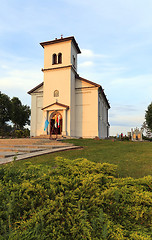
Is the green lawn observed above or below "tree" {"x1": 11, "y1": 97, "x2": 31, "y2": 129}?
below

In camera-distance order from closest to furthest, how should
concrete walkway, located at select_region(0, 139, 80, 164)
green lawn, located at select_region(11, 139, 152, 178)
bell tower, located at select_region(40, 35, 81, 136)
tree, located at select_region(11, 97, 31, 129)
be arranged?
green lawn, located at select_region(11, 139, 152, 178)
concrete walkway, located at select_region(0, 139, 80, 164)
bell tower, located at select_region(40, 35, 81, 136)
tree, located at select_region(11, 97, 31, 129)

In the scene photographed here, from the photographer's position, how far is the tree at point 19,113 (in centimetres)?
4150

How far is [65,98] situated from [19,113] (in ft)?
78.9

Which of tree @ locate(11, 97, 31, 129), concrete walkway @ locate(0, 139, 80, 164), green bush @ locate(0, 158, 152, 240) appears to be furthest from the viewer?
tree @ locate(11, 97, 31, 129)

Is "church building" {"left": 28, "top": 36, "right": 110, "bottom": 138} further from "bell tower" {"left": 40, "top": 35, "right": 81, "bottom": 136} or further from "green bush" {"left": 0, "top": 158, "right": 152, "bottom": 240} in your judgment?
"green bush" {"left": 0, "top": 158, "right": 152, "bottom": 240}

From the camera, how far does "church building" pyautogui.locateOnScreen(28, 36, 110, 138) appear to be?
22969mm

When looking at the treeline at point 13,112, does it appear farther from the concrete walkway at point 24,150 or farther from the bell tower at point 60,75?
the concrete walkway at point 24,150

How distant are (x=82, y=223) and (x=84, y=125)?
71.9 ft

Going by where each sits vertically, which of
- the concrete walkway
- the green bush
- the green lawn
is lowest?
the concrete walkway

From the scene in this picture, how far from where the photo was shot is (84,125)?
23594 mm

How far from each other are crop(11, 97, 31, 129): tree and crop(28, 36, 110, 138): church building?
61.4ft

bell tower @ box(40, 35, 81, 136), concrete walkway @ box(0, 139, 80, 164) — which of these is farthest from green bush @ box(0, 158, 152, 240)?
bell tower @ box(40, 35, 81, 136)

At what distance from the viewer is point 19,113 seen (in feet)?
139

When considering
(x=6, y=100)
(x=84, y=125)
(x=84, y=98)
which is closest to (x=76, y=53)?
(x=84, y=98)
